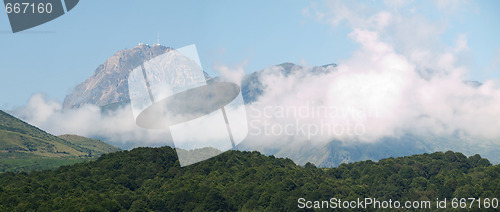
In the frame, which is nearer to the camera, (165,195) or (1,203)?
(1,203)

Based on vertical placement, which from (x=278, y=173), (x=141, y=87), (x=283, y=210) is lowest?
(x=283, y=210)

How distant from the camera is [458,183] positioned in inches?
7328

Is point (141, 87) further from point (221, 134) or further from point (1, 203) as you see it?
point (1, 203)

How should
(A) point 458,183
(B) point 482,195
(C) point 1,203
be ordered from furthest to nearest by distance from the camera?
Result: (A) point 458,183, (B) point 482,195, (C) point 1,203

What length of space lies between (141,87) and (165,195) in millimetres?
73977

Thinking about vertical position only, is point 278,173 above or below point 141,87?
below

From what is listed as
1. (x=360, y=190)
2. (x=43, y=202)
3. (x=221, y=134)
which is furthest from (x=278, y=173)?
(x=221, y=134)

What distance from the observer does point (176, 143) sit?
9094cm

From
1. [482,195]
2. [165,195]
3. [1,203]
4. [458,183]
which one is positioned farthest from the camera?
[458,183]

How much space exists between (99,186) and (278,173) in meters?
63.0

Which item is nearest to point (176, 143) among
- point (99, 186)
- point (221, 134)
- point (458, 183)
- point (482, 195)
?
point (221, 134)

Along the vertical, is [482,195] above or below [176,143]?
below

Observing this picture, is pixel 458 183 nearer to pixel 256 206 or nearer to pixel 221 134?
pixel 256 206

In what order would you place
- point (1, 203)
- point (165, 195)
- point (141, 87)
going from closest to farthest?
point (141, 87)
point (1, 203)
point (165, 195)
